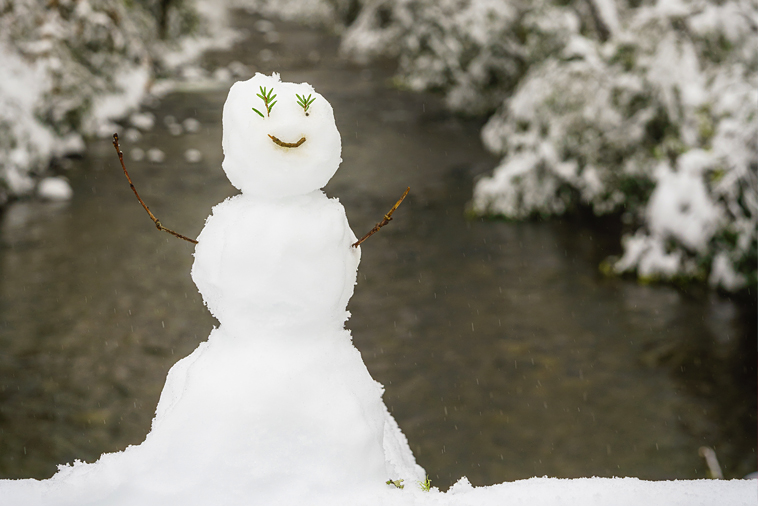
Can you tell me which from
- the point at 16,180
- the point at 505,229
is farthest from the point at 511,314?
the point at 16,180

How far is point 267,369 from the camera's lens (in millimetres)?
2078

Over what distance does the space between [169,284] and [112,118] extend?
6043 millimetres

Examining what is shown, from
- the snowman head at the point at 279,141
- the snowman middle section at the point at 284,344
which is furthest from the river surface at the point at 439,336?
the snowman head at the point at 279,141

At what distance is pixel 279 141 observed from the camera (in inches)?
79.4

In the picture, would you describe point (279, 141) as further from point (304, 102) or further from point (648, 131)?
point (648, 131)

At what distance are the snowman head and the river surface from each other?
3.51m

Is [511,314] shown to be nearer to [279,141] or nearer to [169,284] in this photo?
[169,284]

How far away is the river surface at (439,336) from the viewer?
541 cm

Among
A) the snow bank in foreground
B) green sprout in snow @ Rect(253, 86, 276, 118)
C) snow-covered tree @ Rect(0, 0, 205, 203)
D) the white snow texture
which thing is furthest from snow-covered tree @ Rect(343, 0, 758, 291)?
snow-covered tree @ Rect(0, 0, 205, 203)

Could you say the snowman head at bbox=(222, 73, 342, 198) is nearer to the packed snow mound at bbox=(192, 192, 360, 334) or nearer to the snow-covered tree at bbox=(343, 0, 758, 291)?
the packed snow mound at bbox=(192, 192, 360, 334)

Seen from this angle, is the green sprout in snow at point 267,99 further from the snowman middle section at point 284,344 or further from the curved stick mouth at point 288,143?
the snowman middle section at point 284,344

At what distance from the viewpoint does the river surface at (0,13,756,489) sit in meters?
5.41

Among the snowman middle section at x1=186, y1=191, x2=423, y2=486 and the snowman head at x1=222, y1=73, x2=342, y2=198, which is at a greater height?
the snowman head at x1=222, y1=73, x2=342, y2=198

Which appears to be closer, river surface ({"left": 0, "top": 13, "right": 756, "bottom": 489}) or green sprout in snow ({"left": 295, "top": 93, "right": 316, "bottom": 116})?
green sprout in snow ({"left": 295, "top": 93, "right": 316, "bottom": 116})
